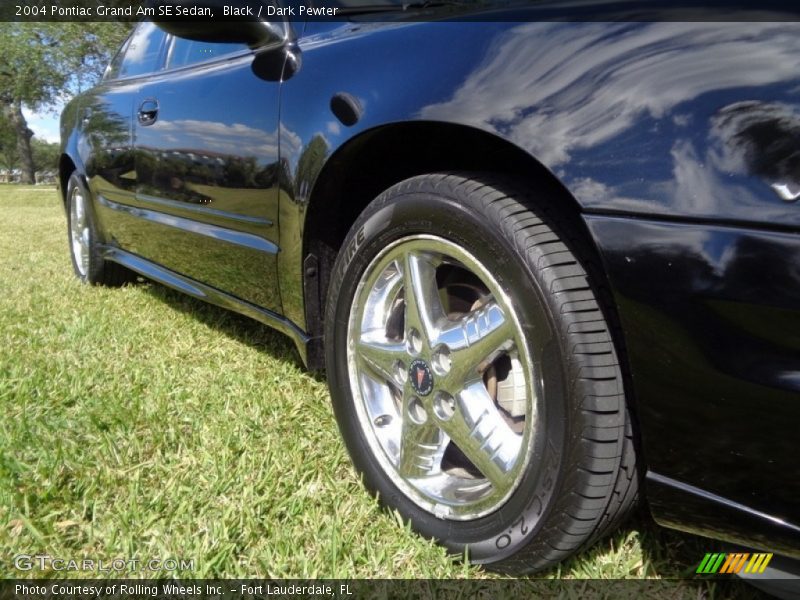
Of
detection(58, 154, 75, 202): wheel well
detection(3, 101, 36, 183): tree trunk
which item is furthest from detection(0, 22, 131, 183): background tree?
detection(58, 154, 75, 202): wheel well

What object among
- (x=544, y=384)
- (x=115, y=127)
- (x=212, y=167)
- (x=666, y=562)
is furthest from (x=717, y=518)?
(x=115, y=127)

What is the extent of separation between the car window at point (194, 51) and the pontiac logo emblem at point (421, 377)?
50.8 inches

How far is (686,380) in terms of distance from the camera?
3.59 ft

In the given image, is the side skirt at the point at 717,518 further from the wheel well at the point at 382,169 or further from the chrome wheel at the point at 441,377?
the wheel well at the point at 382,169

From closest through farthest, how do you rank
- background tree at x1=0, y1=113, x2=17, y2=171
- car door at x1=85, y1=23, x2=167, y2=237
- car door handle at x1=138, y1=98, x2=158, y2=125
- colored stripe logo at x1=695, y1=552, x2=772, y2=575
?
colored stripe logo at x1=695, y1=552, x2=772, y2=575, car door handle at x1=138, y1=98, x2=158, y2=125, car door at x1=85, y1=23, x2=167, y2=237, background tree at x1=0, y1=113, x2=17, y2=171

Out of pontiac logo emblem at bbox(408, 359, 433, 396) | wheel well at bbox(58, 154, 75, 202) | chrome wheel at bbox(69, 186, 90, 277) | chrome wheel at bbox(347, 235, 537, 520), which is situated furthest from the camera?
wheel well at bbox(58, 154, 75, 202)

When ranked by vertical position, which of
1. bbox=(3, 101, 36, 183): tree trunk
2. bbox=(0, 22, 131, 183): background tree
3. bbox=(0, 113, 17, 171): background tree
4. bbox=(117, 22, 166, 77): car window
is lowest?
bbox=(0, 113, 17, 171): background tree

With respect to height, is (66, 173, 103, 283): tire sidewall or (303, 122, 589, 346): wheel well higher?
(303, 122, 589, 346): wheel well

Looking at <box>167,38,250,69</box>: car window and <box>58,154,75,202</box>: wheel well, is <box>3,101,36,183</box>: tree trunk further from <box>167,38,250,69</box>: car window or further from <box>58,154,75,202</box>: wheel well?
<box>167,38,250,69</box>: car window

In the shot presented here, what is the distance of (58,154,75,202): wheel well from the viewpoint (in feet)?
14.0

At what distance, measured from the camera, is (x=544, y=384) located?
1.25 metres

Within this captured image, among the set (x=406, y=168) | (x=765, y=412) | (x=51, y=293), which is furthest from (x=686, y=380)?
(x=51, y=293)

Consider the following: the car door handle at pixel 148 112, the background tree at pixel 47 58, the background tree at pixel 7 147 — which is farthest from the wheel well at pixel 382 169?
the background tree at pixel 7 147

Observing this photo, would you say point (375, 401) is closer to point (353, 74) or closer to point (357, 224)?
point (357, 224)
